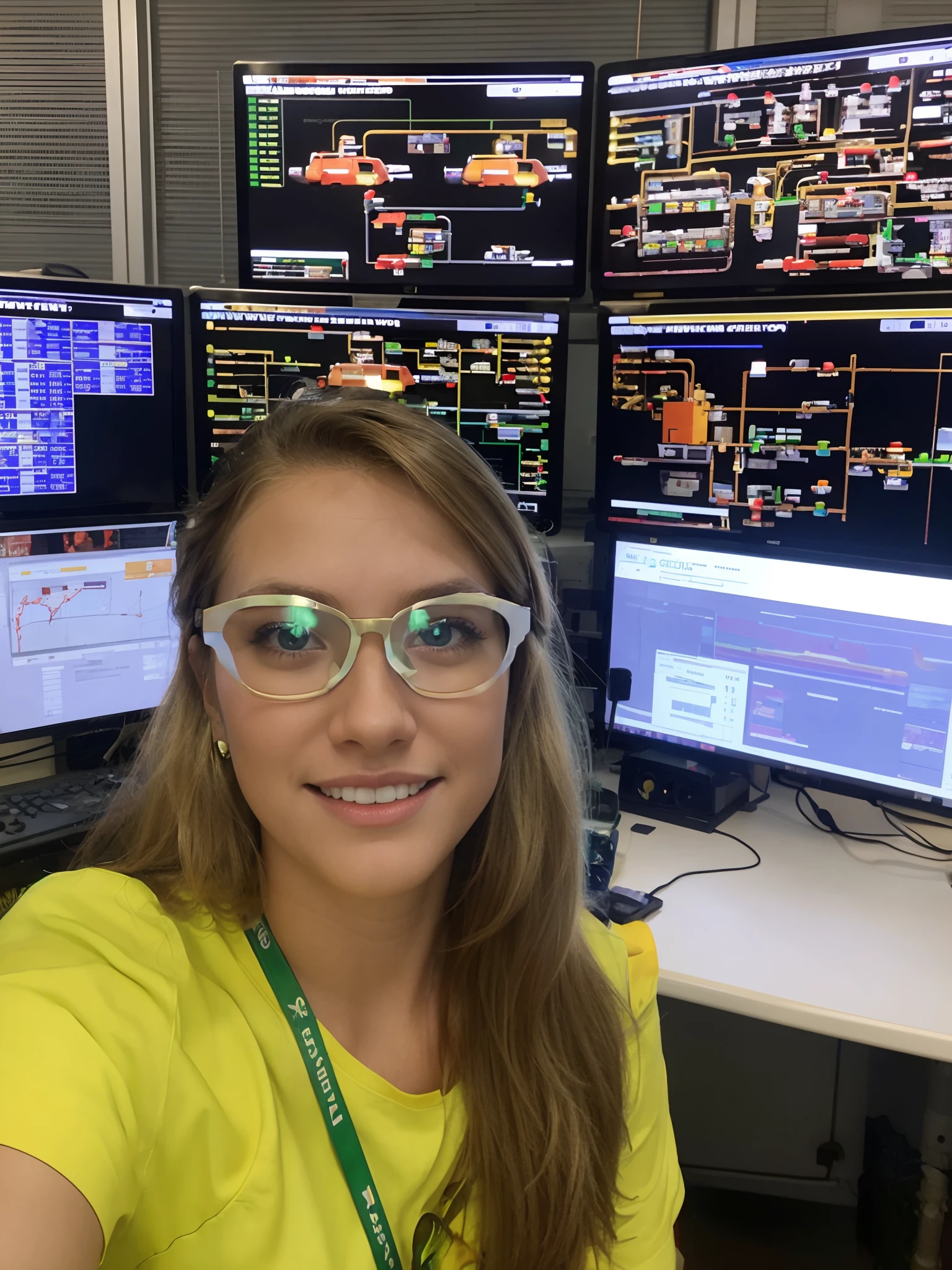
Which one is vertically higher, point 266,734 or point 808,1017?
point 266,734

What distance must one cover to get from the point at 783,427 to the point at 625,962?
1074mm

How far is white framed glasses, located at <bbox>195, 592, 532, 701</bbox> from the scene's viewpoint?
77cm

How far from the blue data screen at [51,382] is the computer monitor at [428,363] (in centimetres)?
16

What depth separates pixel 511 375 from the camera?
1.81 m

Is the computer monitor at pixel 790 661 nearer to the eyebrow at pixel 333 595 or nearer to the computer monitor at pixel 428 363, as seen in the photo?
the computer monitor at pixel 428 363

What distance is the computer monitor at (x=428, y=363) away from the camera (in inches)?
70.8

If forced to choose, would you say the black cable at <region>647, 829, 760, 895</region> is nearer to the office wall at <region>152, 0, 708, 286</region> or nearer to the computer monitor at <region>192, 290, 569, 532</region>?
the computer monitor at <region>192, 290, 569, 532</region>

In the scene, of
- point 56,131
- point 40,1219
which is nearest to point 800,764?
point 40,1219

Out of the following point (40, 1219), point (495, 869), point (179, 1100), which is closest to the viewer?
point (40, 1219)

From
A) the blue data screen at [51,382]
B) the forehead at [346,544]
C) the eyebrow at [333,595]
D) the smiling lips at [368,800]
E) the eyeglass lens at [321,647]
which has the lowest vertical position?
the smiling lips at [368,800]

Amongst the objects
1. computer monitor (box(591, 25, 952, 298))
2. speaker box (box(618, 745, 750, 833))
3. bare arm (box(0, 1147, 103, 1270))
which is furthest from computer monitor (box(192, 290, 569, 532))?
bare arm (box(0, 1147, 103, 1270))

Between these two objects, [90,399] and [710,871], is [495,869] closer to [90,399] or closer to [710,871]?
[710,871]

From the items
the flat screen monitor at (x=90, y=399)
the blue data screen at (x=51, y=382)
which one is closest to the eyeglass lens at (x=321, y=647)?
the flat screen monitor at (x=90, y=399)

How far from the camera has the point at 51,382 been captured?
5.39 feet
